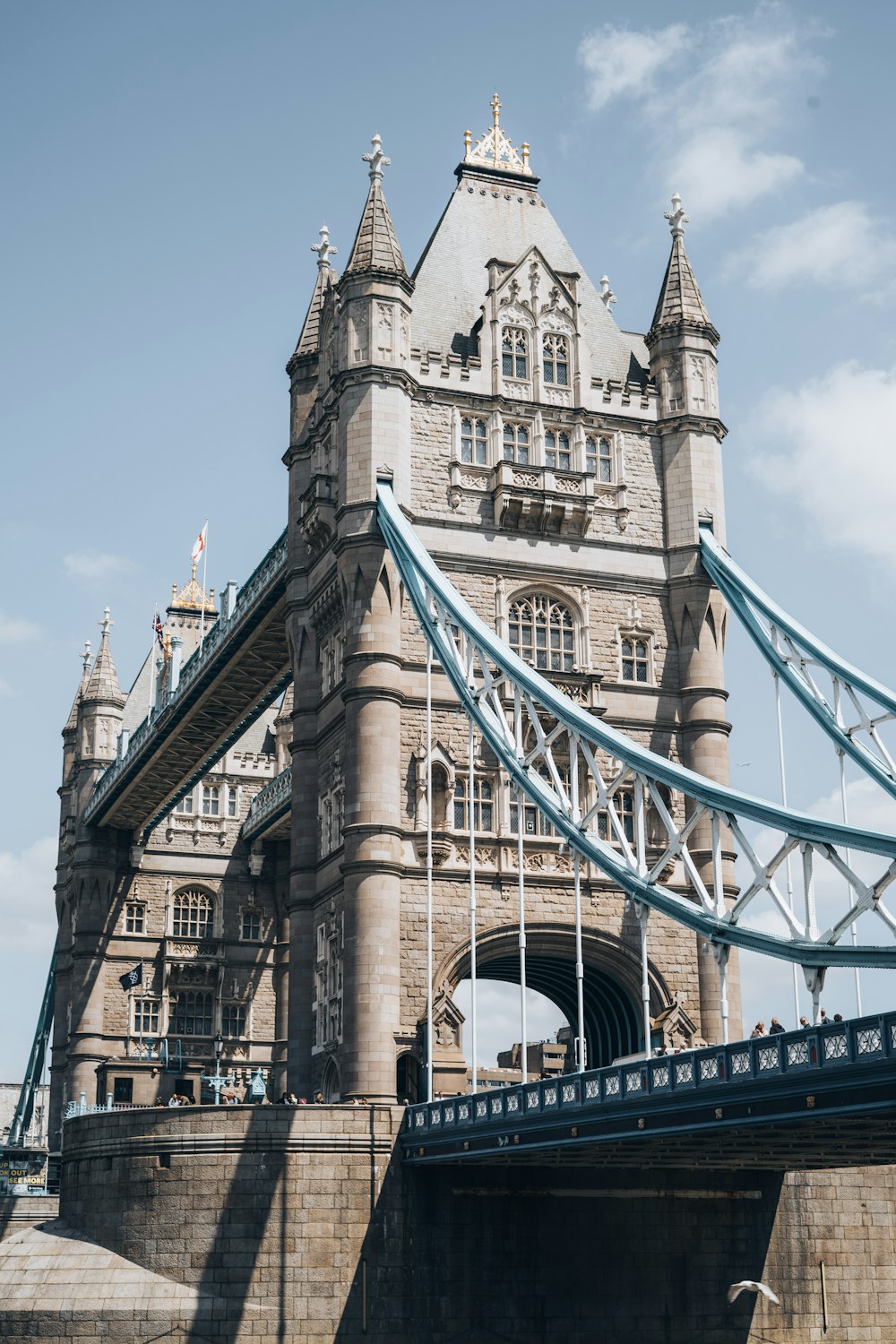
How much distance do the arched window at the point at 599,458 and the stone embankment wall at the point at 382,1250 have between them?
17475 mm

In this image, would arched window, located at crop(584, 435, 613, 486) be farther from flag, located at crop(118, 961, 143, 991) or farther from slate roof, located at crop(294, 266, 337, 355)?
flag, located at crop(118, 961, 143, 991)

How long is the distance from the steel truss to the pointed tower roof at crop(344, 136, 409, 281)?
5937 mm

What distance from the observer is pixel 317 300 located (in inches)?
2002

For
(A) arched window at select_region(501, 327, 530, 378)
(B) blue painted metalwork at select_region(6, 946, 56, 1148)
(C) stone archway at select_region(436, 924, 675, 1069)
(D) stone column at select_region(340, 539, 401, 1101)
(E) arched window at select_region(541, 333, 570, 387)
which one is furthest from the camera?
(B) blue painted metalwork at select_region(6, 946, 56, 1148)

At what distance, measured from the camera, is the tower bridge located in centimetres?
3281

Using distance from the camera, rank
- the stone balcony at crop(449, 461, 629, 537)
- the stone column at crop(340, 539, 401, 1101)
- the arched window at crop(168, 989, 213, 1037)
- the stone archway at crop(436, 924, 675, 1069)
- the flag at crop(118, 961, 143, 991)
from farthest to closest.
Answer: the arched window at crop(168, 989, 213, 1037)
the flag at crop(118, 961, 143, 991)
the stone balcony at crop(449, 461, 629, 537)
the stone archway at crop(436, 924, 675, 1069)
the stone column at crop(340, 539, 401, 1101)

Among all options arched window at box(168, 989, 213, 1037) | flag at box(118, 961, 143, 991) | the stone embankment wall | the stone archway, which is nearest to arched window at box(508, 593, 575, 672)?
the stone archway

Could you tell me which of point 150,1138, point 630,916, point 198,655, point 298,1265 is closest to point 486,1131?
point 298,1265

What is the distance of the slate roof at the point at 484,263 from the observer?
4688cm

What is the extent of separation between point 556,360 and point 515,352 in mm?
1152

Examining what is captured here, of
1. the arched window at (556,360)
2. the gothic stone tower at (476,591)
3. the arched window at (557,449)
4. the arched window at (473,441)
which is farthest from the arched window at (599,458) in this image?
the arched window at (473,441)

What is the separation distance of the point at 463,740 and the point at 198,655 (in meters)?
18.3

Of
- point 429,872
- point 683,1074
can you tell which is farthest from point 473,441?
point 683,1074

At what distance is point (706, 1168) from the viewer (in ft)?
123
